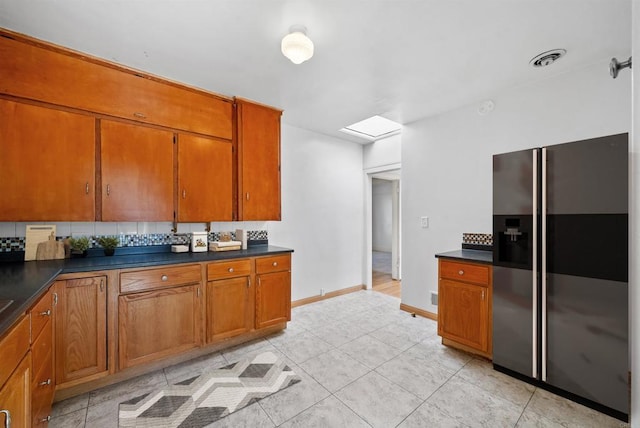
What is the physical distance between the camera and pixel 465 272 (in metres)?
2.48

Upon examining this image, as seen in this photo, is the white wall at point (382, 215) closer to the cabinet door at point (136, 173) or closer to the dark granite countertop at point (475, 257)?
the dark granite countertop at point (475, 257)

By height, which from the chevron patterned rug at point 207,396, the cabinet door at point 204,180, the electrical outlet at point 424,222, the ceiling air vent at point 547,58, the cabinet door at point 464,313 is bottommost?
the chevron patterned rug at point 207,396

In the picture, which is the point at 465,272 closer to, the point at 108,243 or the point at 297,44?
the point at 297,44

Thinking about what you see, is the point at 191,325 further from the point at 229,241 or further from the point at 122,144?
the point at 122,144

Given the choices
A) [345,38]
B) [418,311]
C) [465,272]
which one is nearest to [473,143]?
[465,272]

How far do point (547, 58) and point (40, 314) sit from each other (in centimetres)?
382

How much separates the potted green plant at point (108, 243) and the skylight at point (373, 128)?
3004mm

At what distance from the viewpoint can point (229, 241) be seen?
3.00m

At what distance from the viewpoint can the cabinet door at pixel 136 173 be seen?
2248 mm

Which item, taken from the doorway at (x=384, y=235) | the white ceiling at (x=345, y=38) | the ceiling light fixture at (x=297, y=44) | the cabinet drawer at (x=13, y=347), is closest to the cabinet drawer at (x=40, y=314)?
the cabinet drawer at (x=13, y=347)

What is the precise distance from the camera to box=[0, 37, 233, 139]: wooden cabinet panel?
6.33ft

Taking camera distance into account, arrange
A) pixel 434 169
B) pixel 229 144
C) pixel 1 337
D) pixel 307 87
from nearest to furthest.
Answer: pixel 1 337 < pixel 307 87 < pixel 229 144 < pixel 434 169

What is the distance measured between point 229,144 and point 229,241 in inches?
41.4

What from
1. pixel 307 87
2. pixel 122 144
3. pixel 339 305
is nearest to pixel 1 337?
pixel 122 144
